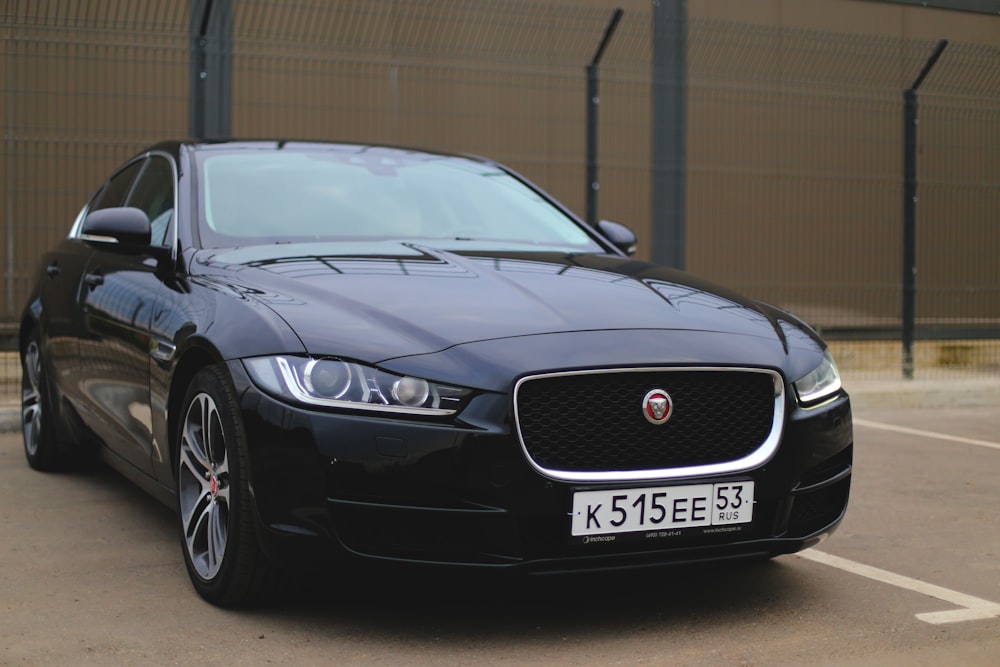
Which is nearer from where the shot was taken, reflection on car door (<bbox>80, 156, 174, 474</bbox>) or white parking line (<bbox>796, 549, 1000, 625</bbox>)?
white parking line (<bbox>796, 549, 1000, 625</bbox>)

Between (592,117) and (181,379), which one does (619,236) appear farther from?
(592,117)

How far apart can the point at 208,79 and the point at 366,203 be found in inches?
198

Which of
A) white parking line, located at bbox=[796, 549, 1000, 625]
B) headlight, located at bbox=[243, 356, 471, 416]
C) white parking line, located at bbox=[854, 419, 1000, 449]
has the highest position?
headlight, located at bbox=[243, 356, 471, 416]

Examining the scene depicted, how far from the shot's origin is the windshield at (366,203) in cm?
430

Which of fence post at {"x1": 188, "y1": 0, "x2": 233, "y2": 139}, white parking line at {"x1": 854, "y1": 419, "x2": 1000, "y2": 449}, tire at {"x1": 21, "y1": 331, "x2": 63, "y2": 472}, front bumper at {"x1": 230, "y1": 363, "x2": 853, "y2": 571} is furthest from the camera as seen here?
fence post at {"x1": 188, "y1": 0, "x2": 233, "y2": 139}

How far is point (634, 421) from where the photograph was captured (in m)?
3.10

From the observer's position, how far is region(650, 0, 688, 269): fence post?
11.1m

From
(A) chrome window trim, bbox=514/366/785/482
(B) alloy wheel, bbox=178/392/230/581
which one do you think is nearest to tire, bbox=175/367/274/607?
(B) alloy wheel, bbox=178/392/230/581

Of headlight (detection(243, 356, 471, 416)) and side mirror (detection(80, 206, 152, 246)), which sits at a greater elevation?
side mirror (detection(80, 206, 152, 246))

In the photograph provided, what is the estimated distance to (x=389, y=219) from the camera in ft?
14.7

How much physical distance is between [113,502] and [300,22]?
22.6 ft

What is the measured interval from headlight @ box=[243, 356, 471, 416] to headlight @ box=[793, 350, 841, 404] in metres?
0.97

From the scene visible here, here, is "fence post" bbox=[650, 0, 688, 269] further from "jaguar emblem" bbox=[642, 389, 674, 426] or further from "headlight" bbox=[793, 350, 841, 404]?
"jaguar emblem" bbox=[642, 389, 674, 426]

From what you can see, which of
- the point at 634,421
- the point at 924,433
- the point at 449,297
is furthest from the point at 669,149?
the point at 634,421
